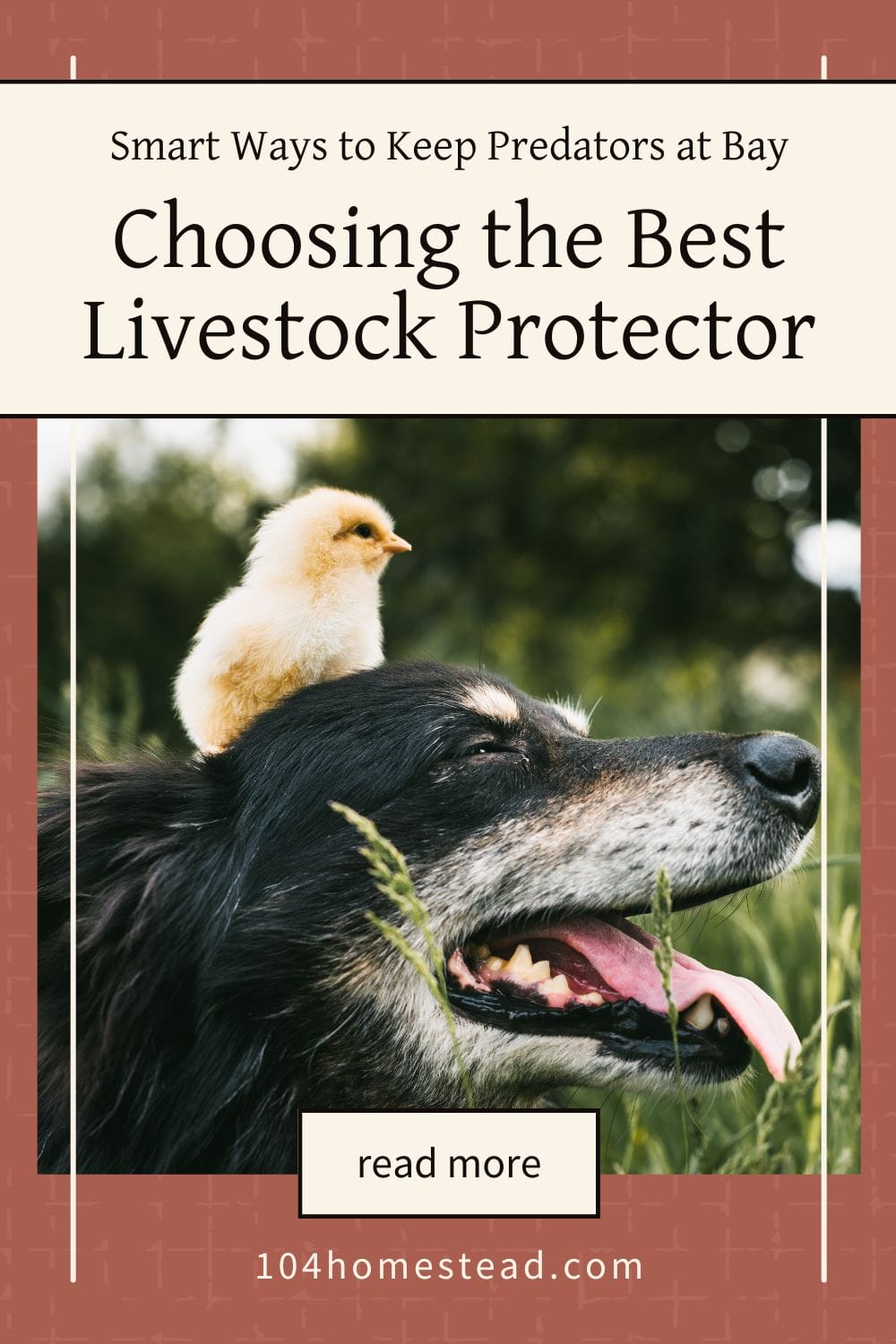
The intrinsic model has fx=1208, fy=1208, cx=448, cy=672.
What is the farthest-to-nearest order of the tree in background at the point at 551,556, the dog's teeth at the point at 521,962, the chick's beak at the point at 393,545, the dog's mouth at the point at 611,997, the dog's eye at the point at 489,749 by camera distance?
1. the tree in background at the point at 551,556
2. the chick's beak at the point at 393,545
3. the dog's eye at the point at 489,749
4. the dog's teeth at the point at 521,962
5. the dog's mouth at the point at 611,997

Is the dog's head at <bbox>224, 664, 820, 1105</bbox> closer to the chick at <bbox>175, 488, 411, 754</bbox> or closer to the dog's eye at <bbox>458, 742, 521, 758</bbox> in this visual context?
the dog's eye at <bbox>458, 742, 521, 758</bbox>

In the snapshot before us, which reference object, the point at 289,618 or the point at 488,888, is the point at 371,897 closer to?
the point at 488,888

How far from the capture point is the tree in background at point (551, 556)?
8617 millimetres

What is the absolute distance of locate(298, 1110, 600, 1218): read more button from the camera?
2762 millimetres

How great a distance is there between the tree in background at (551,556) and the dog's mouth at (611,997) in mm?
4462

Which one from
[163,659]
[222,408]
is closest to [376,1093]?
[222,408]

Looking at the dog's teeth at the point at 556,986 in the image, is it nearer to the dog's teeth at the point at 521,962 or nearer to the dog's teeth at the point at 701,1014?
the dog's teeth at the point at 521,962

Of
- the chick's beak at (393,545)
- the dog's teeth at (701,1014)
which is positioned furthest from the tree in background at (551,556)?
the dog's teeth at (701,1014)

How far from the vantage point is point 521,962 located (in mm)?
2791

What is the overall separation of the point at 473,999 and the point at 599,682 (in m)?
6.54

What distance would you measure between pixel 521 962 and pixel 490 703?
2.03 ft

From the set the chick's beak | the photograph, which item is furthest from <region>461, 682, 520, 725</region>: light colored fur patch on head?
the chick's beak

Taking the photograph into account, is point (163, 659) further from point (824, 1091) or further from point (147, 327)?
point (824, 1091)

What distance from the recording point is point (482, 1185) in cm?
281
